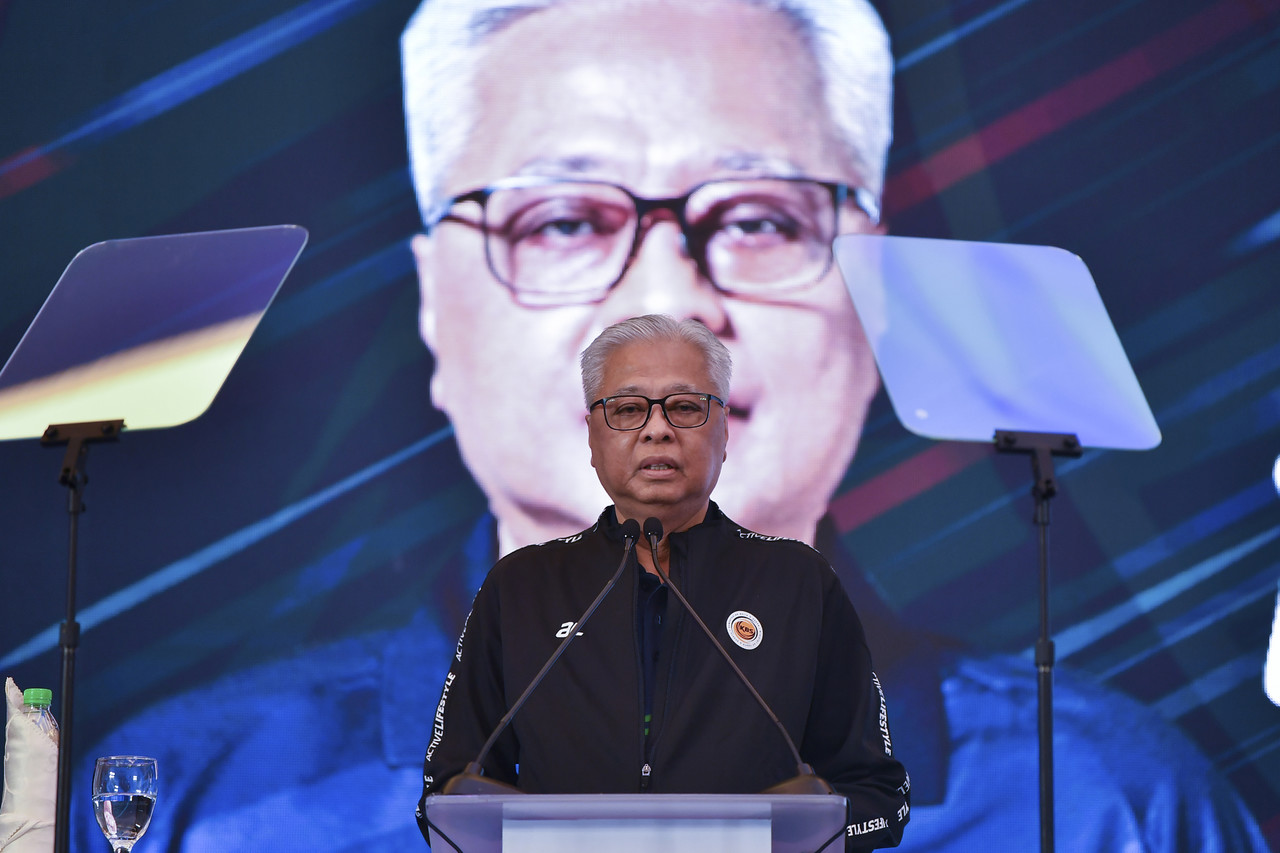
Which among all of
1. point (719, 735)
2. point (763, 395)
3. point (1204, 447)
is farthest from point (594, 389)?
point (1204, 447)

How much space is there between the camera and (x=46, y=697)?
277 centimetres

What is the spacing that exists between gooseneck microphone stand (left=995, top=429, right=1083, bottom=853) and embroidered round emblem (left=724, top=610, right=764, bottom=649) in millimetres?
562

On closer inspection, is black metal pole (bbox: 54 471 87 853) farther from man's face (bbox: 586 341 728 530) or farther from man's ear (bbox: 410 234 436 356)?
man's face (bbox: 586 341 728 530)

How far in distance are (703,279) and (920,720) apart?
106cm

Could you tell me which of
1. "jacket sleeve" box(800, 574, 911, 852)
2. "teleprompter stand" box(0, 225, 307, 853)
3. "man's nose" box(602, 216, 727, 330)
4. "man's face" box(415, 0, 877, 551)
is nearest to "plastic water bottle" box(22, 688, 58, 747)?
"teleprompter stand" box(0, 225, 307, 853)

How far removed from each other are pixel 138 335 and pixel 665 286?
1.10 meters

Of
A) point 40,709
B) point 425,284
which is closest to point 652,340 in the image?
point 425,284

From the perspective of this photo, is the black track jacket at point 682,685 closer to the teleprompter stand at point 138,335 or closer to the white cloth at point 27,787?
the teleprompter stand at point 138,335

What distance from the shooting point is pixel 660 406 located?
2.01 metres

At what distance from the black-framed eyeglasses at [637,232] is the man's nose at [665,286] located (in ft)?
0.05

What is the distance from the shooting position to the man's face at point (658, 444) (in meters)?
2.00

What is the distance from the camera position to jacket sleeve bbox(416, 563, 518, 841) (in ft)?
6.38

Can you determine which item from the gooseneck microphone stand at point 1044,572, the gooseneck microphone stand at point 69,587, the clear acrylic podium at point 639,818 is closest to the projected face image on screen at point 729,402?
the gooseneck microphone stand at point 69,587

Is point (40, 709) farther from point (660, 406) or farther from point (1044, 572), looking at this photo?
point (1044, 572)
